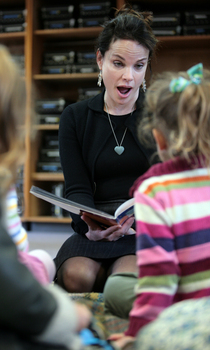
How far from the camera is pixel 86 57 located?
340 centimetres

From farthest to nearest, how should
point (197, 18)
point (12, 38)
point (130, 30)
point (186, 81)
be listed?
1. point (12, 38)
2. point (197, 18)
3. point (130, 30)
4. point (186, 81)

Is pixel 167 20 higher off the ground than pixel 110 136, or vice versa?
pixel 167 20

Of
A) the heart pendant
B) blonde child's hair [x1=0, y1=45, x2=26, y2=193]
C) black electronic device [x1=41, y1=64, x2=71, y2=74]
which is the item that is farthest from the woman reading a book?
black electronic device [x1=41, y1=64, x2=71, y2=74]

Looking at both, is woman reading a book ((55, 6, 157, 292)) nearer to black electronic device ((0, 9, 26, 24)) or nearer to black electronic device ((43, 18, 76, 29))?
black electronic device ((43, 18, 76, 29))

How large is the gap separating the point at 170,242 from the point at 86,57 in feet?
9.46

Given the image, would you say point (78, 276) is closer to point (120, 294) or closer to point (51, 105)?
point (120, 294)

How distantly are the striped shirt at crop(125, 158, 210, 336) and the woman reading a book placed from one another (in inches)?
22.6

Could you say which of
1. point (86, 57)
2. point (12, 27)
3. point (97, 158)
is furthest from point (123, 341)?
point (12, 27)

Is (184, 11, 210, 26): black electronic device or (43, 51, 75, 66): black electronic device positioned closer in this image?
(184, 11, 210, 26): black electronic device

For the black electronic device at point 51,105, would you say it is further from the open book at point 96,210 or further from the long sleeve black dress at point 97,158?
the open book at point 96,210

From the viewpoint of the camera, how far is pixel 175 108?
849mm

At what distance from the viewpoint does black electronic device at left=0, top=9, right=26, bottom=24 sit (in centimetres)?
347

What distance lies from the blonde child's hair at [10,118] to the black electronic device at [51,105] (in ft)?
8.78

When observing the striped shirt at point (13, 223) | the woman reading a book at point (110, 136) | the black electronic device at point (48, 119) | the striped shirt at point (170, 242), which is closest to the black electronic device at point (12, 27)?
the black electronic device at point (48, 119)
